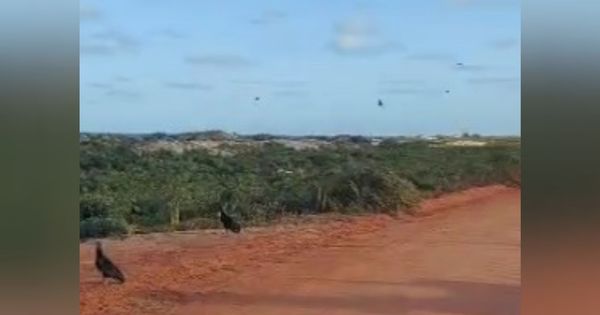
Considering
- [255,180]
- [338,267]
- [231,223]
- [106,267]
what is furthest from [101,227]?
[338,267]

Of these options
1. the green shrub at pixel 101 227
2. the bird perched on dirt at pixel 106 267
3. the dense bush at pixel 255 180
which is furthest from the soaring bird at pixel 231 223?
the bird perched on dirt at pixel 106 267

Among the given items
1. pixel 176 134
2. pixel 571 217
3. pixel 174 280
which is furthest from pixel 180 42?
pixel 571 217

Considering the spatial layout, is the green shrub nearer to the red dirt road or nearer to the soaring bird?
the red dirt road

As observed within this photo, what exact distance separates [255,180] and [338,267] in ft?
2.19

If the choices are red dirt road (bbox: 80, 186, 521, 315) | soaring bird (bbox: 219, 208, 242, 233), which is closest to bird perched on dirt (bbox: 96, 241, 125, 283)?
red dirt road (bbox: 80, 186, 521, 315)

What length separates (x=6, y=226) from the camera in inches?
203

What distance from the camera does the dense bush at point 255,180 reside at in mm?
5133

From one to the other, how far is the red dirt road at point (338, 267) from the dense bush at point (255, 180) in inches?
3.8

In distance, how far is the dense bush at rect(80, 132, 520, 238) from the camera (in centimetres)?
513

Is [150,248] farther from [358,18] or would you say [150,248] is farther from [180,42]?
[358,18]

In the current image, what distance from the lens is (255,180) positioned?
5.26 m

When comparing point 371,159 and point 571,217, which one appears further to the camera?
→ point 371,159

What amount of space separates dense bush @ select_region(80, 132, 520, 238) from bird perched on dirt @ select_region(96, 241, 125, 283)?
0.33 ft

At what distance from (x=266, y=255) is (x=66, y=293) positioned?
3.71ft
